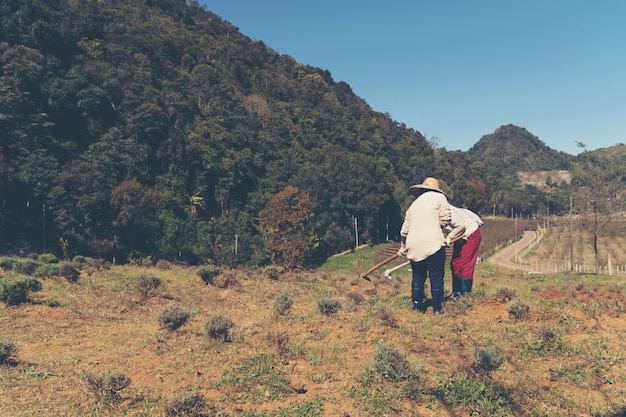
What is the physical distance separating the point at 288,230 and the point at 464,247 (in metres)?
34.3

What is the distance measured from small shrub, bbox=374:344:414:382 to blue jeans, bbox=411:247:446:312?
324cm

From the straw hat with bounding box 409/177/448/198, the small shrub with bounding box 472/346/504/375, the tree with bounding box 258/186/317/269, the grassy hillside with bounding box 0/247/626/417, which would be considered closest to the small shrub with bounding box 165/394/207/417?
the grassy hillside with bounding box 0/247/626/417

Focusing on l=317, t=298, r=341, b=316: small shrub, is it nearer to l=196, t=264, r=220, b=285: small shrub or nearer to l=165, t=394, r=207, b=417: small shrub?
l=165, t=394, r=207, b=417: small shrub

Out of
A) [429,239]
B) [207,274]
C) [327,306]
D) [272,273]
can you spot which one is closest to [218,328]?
[327,306]

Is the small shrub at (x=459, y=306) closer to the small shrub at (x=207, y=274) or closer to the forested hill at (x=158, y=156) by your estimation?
the small shrub at (x=207, y=274)

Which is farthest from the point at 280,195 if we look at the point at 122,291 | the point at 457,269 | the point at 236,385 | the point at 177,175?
the point at 236,385

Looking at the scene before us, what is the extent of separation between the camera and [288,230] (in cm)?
4353

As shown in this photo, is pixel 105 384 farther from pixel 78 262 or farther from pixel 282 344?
pixel 78 262

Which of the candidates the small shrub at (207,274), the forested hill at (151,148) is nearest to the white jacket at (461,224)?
the small shrub at (207,274)

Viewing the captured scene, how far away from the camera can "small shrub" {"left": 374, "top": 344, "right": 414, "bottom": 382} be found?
6.07m

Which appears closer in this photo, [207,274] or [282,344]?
[282,344]

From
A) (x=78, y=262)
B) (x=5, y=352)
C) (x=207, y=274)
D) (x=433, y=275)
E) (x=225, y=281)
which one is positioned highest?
(x=433, y=275)

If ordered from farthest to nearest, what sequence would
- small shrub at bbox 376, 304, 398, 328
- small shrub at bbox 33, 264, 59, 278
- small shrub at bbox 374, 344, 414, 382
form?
small shrub at bbox 33, 264, 59, 278 → small shrub at bbox 376, 304, 398, 328 → small shrub at bbox 374, 344, 414, 382

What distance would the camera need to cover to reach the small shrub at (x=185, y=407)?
513 cm
